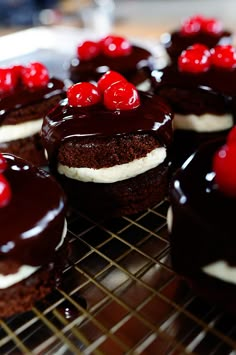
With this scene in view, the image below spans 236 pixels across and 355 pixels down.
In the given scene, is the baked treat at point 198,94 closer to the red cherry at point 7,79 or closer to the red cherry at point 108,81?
the red cherry at point 108,81

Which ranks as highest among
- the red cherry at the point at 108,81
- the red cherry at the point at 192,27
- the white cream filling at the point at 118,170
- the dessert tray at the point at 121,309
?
the red cherry at the point at 108,81

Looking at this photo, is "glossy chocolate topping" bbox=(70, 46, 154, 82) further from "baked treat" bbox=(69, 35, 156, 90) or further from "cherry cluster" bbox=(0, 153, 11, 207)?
"cherry cluster" bbox=(0, 153, 11, 207)

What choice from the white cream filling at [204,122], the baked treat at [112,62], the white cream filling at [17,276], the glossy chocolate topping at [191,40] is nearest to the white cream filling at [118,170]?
the white cream filling at [204,122]

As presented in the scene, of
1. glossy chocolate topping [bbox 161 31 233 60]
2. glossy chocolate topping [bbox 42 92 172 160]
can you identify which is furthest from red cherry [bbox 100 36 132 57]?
glossy chocolate topping [bbox 42 92 172 160]

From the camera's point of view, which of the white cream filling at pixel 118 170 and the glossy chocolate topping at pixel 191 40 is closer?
the white cream filling at pixel 118 170

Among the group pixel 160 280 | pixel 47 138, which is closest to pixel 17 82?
pixel 47 138

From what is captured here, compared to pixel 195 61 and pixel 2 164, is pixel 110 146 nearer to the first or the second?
pixel 2 164
